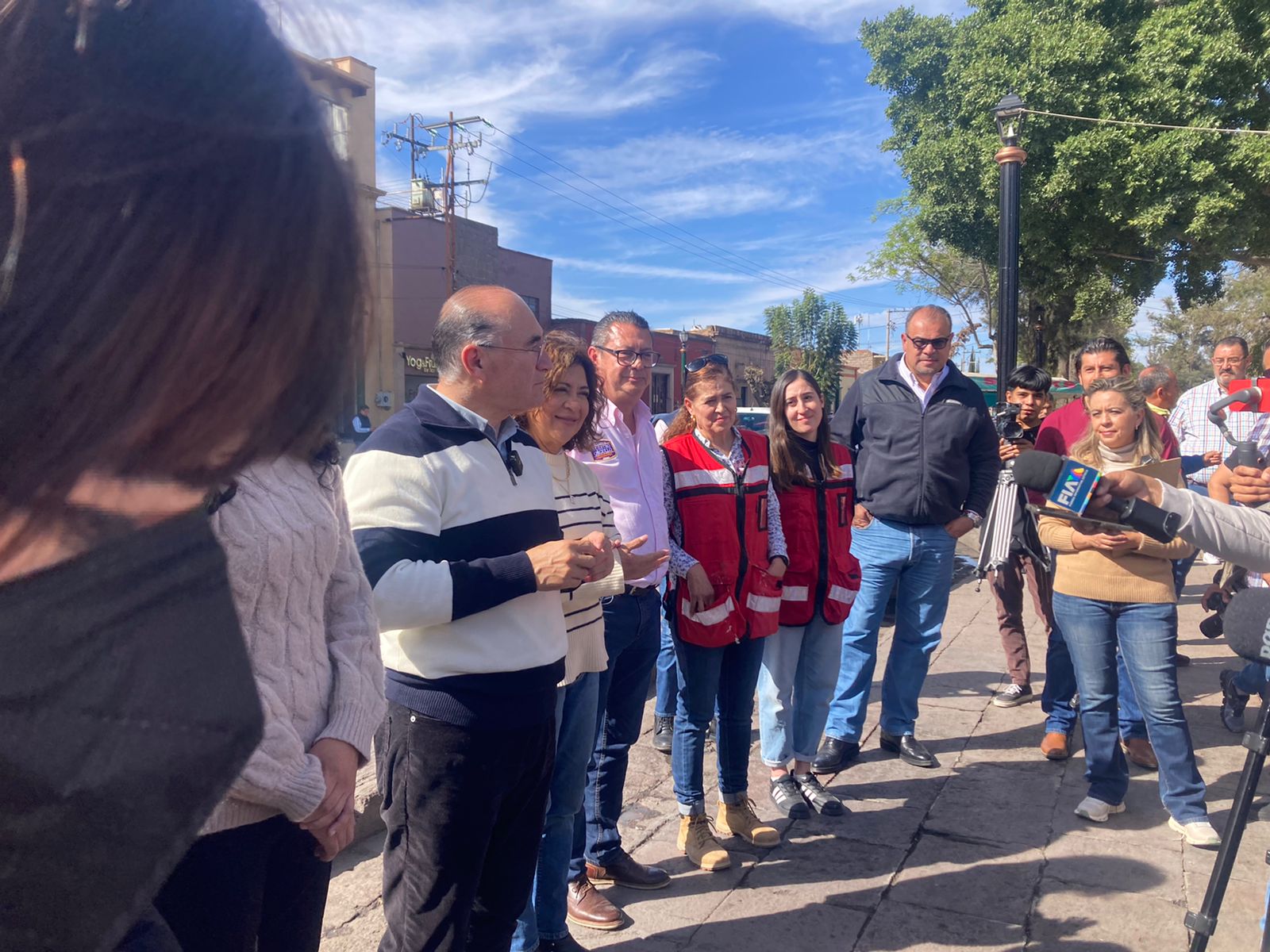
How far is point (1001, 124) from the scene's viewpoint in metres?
6.65

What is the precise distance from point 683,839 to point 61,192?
325 centimetres

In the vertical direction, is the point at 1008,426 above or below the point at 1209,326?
below

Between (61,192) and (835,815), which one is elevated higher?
(61,192)

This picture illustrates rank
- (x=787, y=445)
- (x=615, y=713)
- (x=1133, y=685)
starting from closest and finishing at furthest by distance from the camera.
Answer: (x=615, y=713)
(x=1133, y=685)
(x=787, y=445)

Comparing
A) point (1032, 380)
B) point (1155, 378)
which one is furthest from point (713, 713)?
point (1155, 378)

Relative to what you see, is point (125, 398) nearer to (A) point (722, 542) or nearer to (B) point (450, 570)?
(B) point (450, 570)

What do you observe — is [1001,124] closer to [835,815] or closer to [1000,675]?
[1000,675]

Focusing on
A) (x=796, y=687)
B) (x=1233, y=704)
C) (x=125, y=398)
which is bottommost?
(x=1233, y=704)

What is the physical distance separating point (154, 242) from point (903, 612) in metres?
4.25

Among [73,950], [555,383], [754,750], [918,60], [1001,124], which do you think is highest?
[918,60]

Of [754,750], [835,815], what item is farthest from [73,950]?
[754,750]

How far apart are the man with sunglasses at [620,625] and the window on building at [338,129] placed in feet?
7.79

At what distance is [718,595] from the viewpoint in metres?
3.33

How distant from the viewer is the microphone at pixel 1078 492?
2240mm
